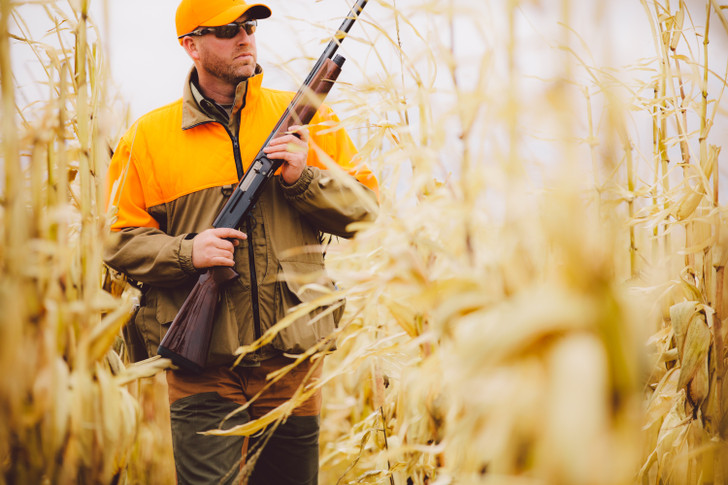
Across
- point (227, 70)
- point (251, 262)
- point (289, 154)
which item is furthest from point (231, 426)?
point (227, 70)

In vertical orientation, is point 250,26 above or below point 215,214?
above

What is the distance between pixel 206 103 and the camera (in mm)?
2279

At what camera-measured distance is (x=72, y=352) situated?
0.94 meters

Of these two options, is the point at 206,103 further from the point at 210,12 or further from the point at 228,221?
the point at 228,221

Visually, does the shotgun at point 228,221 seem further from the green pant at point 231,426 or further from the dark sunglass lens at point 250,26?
the dark sunglass lens at point 250,26

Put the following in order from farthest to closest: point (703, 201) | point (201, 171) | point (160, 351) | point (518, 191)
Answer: point (201, 171) → point (160, 351) → point (703, 201) → point (518, 191)

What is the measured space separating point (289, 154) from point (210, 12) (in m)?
0.74

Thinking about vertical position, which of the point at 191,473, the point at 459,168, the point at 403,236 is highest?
the point at 459,168

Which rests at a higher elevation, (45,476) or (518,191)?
(518,191)

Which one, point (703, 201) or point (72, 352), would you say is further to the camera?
point (703, 201)

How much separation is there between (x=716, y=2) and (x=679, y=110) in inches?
11.3

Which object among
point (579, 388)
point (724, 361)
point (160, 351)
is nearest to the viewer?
point (579, 388)

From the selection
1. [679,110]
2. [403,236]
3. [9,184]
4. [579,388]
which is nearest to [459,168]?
[403,236]

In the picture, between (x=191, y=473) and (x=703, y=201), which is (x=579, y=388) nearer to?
(x=703, y=201)
